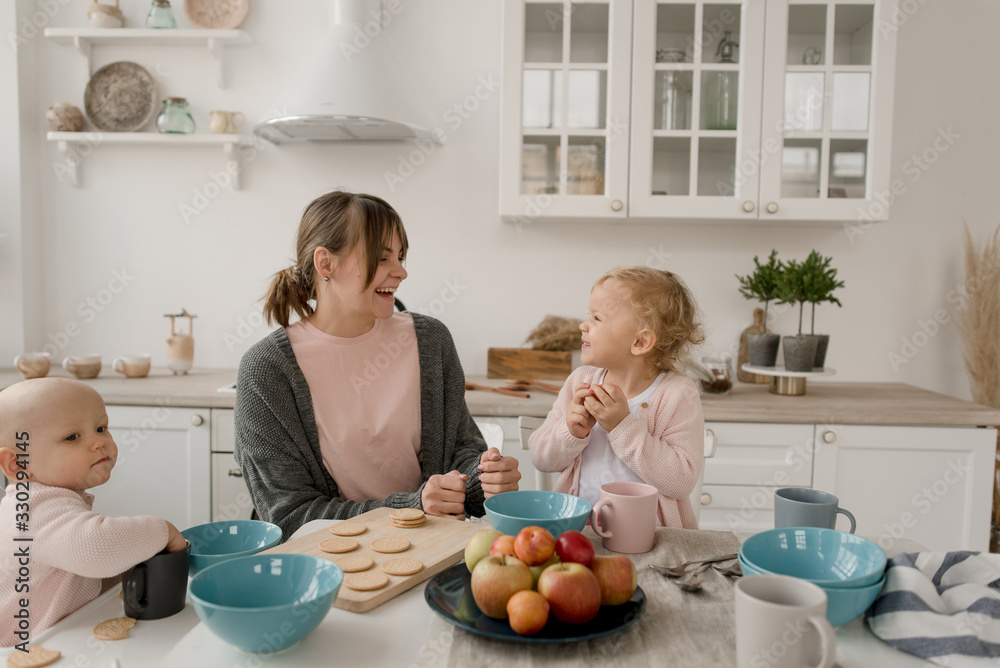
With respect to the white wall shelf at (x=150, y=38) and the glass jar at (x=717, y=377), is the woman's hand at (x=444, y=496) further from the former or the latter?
the white wall shelf at (x=150, y=38)

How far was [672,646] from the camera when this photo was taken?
0.77 metres

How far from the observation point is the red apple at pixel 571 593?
0.76 metres

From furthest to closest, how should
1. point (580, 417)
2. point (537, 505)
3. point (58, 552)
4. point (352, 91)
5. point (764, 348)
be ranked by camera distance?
point (764, 348) < point (352, 91) < point (580, 417) < point (537, 505) < point (58, 552)

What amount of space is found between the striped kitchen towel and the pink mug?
1.00 feet

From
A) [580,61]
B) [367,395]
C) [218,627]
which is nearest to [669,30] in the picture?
[580,61]

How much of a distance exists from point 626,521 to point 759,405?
4.80ft

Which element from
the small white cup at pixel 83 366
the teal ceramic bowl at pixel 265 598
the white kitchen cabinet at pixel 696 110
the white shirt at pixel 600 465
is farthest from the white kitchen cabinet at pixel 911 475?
the small white cup at pixel 83 366

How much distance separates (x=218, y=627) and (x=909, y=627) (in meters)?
0.72

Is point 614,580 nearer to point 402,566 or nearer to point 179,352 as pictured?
point 402,566

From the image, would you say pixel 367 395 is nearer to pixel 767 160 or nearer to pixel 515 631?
pixel 515 631

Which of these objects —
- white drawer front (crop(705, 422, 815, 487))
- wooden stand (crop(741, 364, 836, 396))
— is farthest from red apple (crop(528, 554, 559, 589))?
wooden stand (crop(741, 364, 836, 396))

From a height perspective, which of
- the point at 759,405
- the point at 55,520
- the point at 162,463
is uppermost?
the point at 55,520

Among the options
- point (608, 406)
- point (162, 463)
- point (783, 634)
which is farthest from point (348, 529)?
point (162, 463)

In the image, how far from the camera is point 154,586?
0.87m
